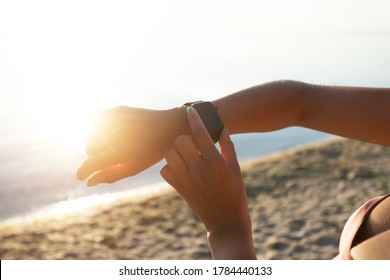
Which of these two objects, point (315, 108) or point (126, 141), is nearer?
point (126, 141)

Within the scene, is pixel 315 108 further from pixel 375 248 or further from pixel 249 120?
pixel 375 248

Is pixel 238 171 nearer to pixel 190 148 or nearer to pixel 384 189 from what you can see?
pixel 190 148

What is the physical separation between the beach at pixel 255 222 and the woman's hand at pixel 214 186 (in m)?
2.33

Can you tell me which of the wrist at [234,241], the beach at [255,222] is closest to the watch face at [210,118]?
the wrist at [234,241]

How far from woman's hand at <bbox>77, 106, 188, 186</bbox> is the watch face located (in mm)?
58

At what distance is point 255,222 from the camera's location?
3.82m

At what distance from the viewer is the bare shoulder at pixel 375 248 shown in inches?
39.3

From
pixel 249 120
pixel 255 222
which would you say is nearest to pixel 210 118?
pixel 249 120

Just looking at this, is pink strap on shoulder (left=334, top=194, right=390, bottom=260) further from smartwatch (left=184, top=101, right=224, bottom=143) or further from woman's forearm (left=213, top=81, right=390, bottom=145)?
smartwatch (left=184, top=101, right=224, bottom=143)

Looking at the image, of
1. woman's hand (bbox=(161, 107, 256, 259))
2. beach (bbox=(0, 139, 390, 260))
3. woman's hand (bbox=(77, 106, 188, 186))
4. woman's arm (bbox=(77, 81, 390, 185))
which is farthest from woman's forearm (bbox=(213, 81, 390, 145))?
beach (bbox=(0, 139, 390, 260))

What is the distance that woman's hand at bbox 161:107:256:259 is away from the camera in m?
0.96

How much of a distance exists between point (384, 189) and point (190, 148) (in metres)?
3.59

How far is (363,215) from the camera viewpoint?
115 centimetres
